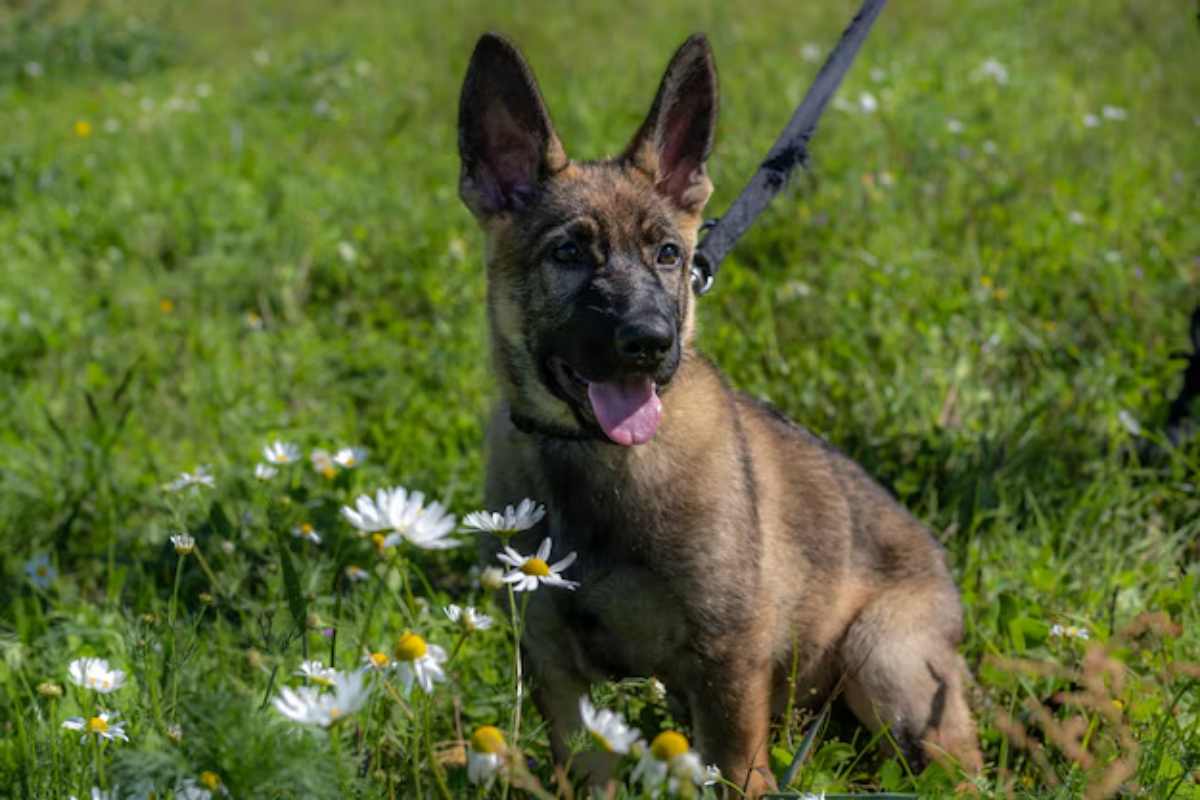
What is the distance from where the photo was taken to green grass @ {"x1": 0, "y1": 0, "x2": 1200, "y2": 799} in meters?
2.37

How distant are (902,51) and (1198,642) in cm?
529

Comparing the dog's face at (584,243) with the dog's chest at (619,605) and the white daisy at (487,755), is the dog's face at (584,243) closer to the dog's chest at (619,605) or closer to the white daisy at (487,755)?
the dog's chest at (619,605)

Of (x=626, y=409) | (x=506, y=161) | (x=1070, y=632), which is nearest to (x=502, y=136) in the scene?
(x=506, y=161)

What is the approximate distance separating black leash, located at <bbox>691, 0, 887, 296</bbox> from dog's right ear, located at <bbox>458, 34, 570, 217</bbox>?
0.47m

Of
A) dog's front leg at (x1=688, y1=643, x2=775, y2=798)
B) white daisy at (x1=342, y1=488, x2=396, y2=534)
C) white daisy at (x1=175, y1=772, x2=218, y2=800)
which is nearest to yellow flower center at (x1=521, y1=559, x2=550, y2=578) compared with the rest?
white daisy at (x1=342, y1=488, x2=396, y2=534)

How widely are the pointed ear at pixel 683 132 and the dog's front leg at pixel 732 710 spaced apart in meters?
1.26

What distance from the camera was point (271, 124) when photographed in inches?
287

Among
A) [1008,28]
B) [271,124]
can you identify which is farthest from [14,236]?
[1008,28]

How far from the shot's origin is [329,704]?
141cm

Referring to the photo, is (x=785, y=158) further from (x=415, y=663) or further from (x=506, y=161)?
(x=415, y=663)

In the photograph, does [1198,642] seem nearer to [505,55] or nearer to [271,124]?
[505,55]

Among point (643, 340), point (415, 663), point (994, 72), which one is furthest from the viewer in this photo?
point (994, 72)

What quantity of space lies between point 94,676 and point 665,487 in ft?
4.22

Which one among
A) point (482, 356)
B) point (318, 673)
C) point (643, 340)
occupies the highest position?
point (643, 340)
